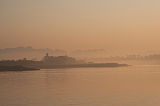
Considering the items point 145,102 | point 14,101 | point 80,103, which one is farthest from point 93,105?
point 14,101

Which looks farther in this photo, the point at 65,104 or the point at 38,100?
the point at 38,100

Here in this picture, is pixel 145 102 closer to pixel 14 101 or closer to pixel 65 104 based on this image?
pixel 65 104

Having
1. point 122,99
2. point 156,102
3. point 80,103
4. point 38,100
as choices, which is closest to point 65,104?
point 80,103

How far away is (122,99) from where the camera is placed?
2569 centimetres

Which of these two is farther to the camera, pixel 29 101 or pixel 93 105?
pixel 29 101

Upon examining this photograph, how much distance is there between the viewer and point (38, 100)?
2561 cm

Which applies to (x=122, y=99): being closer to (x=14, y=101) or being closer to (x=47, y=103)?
(x=47, y=103)

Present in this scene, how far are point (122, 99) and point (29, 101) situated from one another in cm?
797

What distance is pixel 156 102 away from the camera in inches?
941

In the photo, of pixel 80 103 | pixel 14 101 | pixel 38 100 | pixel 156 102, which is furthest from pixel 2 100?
pixel 156 102

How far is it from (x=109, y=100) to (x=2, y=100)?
9.11 m

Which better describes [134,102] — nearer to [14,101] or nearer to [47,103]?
[47,103]

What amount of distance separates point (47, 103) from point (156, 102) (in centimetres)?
882

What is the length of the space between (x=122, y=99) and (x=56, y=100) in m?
5.71
